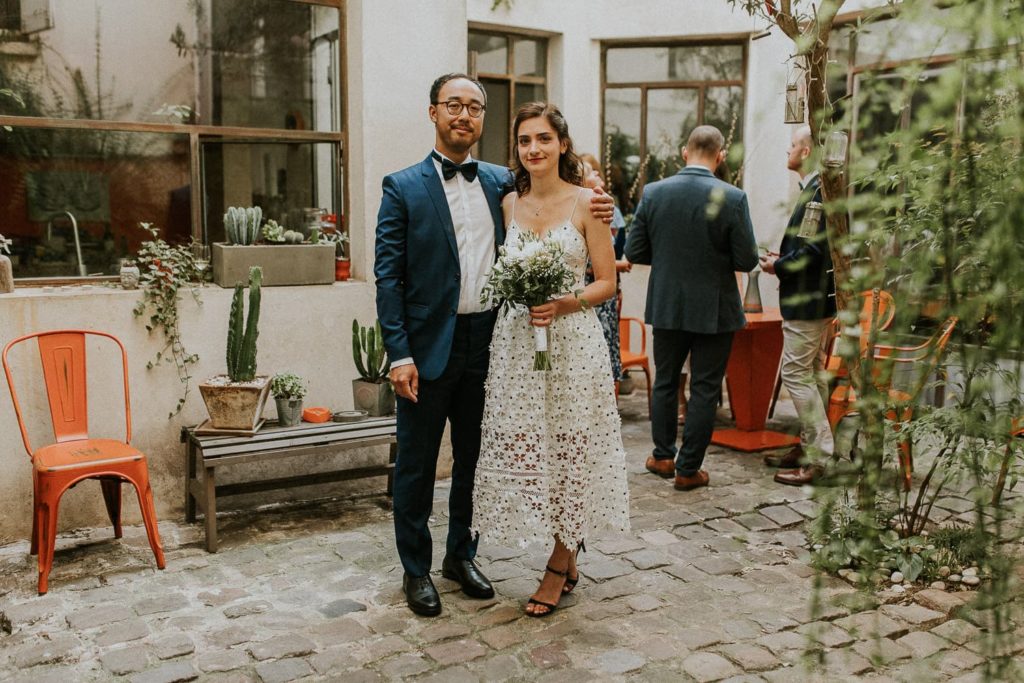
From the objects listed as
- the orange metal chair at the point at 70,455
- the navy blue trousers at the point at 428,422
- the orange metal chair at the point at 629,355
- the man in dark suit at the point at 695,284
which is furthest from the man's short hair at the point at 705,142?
the orange metal chair at the point at 70,455

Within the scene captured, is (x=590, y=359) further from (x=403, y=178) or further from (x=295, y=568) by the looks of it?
(x=295, y=568)

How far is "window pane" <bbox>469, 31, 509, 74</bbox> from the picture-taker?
8430mm

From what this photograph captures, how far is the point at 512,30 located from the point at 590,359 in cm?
532

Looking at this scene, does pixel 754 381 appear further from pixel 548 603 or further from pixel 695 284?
pixel 548 603

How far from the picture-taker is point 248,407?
16.0 feet

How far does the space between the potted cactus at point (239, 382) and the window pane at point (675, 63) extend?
16.7ft

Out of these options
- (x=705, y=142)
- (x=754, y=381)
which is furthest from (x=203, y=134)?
(x=754, y=381)

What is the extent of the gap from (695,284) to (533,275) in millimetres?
2209

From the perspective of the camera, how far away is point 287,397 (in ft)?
16.8

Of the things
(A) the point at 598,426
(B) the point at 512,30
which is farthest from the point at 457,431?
(B) the point at 512,30

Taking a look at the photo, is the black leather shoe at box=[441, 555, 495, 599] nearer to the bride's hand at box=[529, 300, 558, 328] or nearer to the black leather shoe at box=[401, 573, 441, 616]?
the black leather shoe at box=[401, 573, 441, 616]

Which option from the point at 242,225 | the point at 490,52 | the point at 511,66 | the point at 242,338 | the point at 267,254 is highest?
the point at 490,52

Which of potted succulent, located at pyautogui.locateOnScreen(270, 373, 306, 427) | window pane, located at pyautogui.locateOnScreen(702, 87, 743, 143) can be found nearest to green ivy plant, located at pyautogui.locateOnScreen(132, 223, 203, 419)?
potted succulent, located at pyautogui.locateOnScreen(270, 373, 306, 427)

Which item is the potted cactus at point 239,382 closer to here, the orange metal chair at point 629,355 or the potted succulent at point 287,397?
the potted succulent at point 287,397
